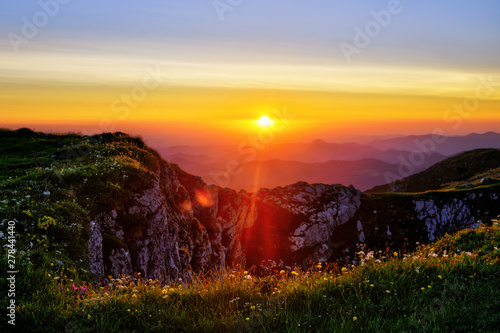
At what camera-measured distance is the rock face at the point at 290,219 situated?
27.1m

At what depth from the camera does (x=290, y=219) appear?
44969 mm

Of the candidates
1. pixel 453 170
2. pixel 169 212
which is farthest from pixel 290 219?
pixel 453 170

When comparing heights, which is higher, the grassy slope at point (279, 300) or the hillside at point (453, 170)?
the hillside at point (453, 170)

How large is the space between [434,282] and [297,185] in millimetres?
43456

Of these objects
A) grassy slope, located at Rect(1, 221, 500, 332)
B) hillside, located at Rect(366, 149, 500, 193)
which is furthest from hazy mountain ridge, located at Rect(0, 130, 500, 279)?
hillside, located at Rect(366, 149, 500, 193)

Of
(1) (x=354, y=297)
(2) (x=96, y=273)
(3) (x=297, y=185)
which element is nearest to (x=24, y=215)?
(2) (x=96, y=273)

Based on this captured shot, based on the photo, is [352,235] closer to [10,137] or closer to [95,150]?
[95,150]

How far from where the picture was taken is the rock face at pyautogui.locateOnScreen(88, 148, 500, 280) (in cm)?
2706

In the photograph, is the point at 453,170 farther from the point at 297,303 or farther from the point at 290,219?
the point at 297,303
